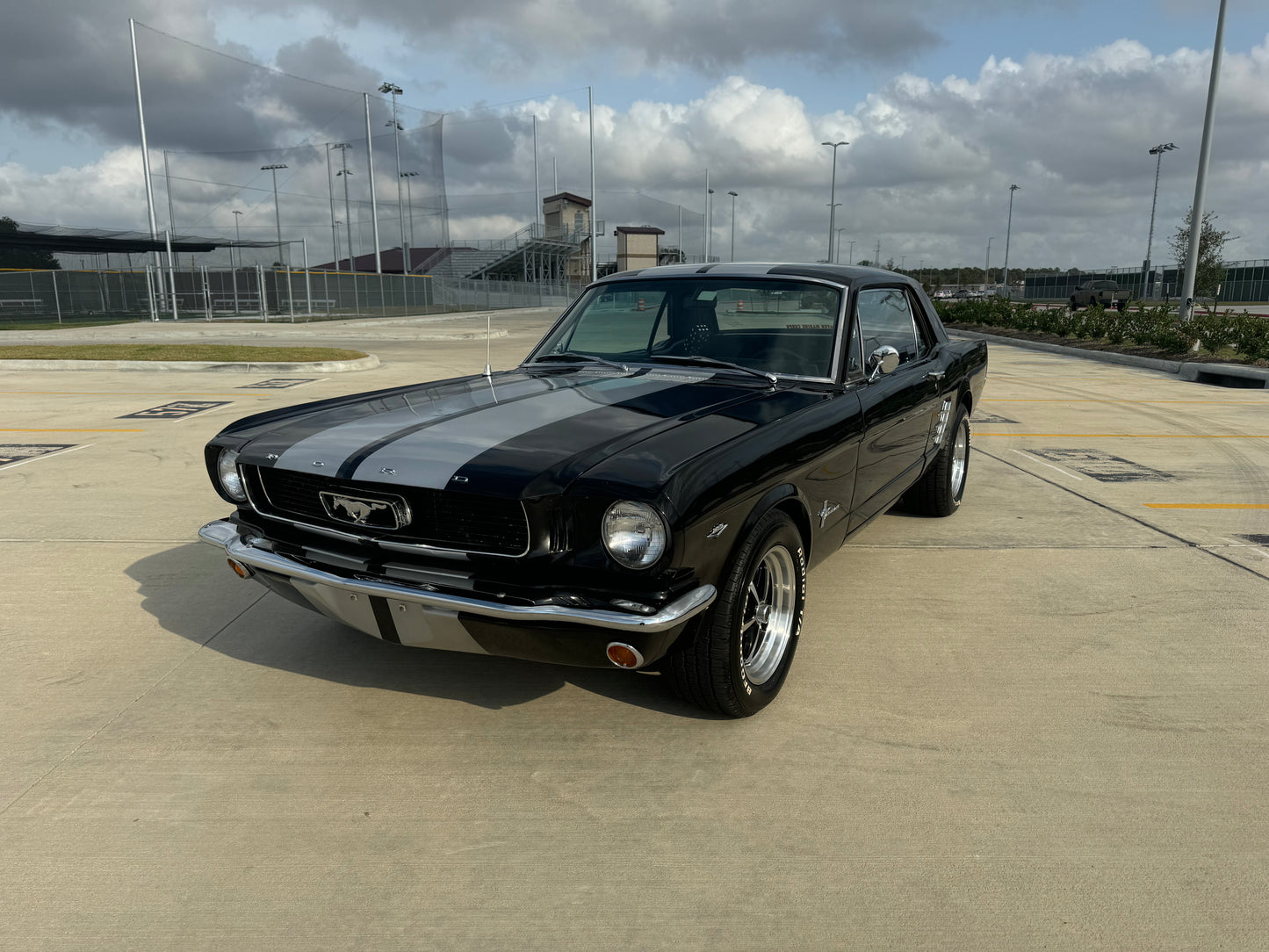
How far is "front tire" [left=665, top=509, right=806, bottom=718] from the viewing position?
9.05ft

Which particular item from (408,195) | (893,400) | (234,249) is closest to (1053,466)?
(893,400)

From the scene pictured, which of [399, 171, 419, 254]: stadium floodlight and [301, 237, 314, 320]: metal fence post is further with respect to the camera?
[399, 171, 419, 254]: stadium floodlight

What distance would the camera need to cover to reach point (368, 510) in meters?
2.78

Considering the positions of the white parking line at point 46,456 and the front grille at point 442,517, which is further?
the white parking line at point 46,456

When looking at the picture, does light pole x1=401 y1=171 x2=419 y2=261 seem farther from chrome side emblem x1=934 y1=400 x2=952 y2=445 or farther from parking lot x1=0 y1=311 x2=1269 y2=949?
chrome side emblem x1=934 y1=400 x2=952 y2=445

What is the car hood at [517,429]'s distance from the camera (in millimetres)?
2604

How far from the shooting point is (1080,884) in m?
2.25

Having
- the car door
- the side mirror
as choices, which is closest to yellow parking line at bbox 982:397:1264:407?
the car door

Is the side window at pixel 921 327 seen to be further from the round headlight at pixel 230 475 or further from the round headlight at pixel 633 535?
the round headlight at pixel 230 475

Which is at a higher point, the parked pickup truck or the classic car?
the parked pickup truck

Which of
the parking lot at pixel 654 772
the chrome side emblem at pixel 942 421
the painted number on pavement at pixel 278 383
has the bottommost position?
the parking lot at pixel 654 772

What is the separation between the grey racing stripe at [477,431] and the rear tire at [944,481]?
238 centimetres

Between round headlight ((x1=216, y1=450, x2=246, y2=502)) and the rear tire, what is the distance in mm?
3685

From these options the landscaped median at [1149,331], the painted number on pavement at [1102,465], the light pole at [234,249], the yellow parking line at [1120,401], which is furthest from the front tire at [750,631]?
the light pole at [234,249]
